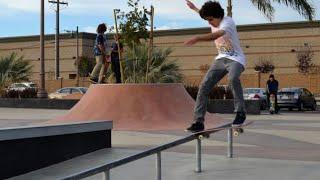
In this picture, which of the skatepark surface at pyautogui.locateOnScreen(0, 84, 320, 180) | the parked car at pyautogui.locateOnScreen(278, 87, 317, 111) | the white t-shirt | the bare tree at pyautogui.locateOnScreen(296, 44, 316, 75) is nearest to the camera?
the white t-shirt

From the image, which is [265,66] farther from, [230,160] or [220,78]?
[220,78]

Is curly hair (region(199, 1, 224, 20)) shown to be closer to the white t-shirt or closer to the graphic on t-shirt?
the white t-shirt

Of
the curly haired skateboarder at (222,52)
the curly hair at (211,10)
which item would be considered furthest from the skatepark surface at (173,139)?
the curly hair at (211,10)

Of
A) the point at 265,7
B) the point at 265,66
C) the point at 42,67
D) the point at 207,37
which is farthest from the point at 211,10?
the point at 265,66

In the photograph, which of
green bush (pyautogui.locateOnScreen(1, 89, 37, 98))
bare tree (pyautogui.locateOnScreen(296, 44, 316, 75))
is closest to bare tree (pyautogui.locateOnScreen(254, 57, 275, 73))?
bare tree (pyautogui.locateOnScreen(296, 44, 316, 75))

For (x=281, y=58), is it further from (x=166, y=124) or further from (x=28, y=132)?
(x=28, y=132)

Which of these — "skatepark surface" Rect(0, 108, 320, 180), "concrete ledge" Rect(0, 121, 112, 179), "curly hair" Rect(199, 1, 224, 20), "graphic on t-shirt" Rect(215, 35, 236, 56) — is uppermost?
"curly hair" Rect(199, 1, 224, 20)

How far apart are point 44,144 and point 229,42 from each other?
3.54 metres

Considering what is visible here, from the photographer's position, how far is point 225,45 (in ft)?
25.8

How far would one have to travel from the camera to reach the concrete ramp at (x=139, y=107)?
613 inches

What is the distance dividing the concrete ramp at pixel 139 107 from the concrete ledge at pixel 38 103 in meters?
12.4

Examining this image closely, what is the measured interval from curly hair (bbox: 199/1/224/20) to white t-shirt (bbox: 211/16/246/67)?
12 centimetres

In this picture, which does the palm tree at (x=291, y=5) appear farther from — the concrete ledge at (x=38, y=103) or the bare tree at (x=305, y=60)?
the bare tree at (x=305, y=60)

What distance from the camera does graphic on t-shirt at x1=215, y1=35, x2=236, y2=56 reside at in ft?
25.5
